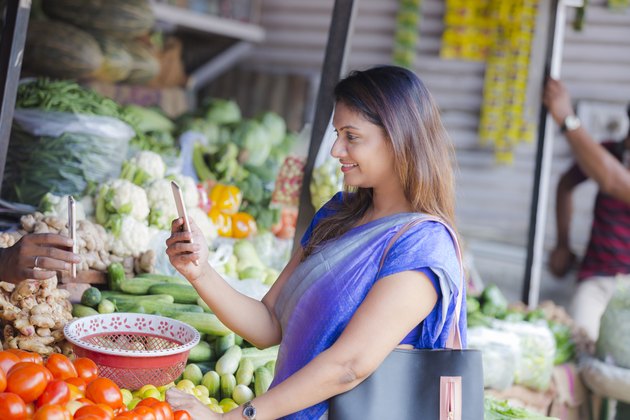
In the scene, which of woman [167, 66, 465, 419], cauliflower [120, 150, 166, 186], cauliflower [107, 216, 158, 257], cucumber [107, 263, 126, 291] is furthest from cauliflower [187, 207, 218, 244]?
woman [167, 66, 465, 419]

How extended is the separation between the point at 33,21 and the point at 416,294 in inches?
187

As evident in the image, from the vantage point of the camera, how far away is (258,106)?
344 inches

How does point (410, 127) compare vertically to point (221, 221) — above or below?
above

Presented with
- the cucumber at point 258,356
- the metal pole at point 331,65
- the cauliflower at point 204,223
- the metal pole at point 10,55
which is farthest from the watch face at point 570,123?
the metal pole at point 10,55

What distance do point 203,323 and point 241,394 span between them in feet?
1.38

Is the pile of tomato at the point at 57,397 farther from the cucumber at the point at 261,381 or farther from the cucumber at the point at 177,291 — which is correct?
the cucumber at the point at 177,291

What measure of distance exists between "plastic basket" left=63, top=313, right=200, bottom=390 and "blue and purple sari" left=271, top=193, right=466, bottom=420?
0.46 meters

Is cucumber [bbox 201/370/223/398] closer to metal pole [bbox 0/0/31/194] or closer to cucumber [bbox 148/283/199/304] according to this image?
cucumber [bbox 148/283/199/304]

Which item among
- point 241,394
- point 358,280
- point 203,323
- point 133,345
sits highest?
point 358,280

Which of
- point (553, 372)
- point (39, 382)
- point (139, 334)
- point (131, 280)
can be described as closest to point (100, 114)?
point (131, 280)

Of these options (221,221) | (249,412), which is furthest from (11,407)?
(221,221)

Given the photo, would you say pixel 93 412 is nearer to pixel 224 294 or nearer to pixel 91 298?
pixel 224 294

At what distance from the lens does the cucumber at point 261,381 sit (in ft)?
9.82

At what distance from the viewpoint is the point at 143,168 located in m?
4.07
